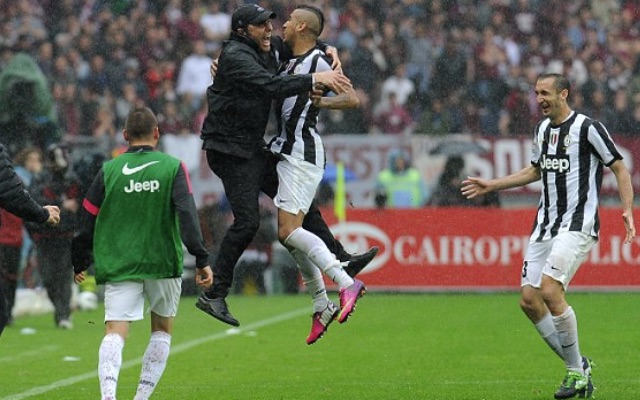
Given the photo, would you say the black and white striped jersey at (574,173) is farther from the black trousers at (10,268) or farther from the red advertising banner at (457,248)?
the red advertising banner at (457,248)

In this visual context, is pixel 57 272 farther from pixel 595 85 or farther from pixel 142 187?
pixel 595 85

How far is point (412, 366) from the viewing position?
12.7 metres

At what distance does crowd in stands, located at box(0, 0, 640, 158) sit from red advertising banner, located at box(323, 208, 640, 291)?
2010 mm

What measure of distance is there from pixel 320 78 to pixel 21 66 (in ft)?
40.0

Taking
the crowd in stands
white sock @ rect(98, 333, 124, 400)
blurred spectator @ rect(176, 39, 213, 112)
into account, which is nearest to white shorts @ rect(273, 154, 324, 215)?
white sock @ rect(98, 333, 124, 400)

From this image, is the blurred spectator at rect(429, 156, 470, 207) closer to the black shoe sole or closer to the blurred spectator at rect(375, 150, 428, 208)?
the blurred spectator at rect(375, 150, 428, 208)

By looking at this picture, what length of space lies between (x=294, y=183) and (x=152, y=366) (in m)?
2.09

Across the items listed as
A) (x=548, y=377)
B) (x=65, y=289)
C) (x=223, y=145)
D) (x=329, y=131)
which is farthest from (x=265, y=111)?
(x=329, y=131)

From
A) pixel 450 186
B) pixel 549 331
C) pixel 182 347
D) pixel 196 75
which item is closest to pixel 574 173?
pixel 549 331

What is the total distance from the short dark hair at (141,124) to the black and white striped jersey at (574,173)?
3.28 m

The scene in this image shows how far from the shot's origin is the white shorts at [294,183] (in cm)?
1057

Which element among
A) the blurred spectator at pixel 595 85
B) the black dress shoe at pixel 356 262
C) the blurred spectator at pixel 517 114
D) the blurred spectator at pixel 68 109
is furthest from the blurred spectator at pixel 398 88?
the black dress shoe at pixel 356 262

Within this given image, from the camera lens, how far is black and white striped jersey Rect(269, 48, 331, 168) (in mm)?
10477

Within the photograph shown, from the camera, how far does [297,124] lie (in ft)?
34.6
